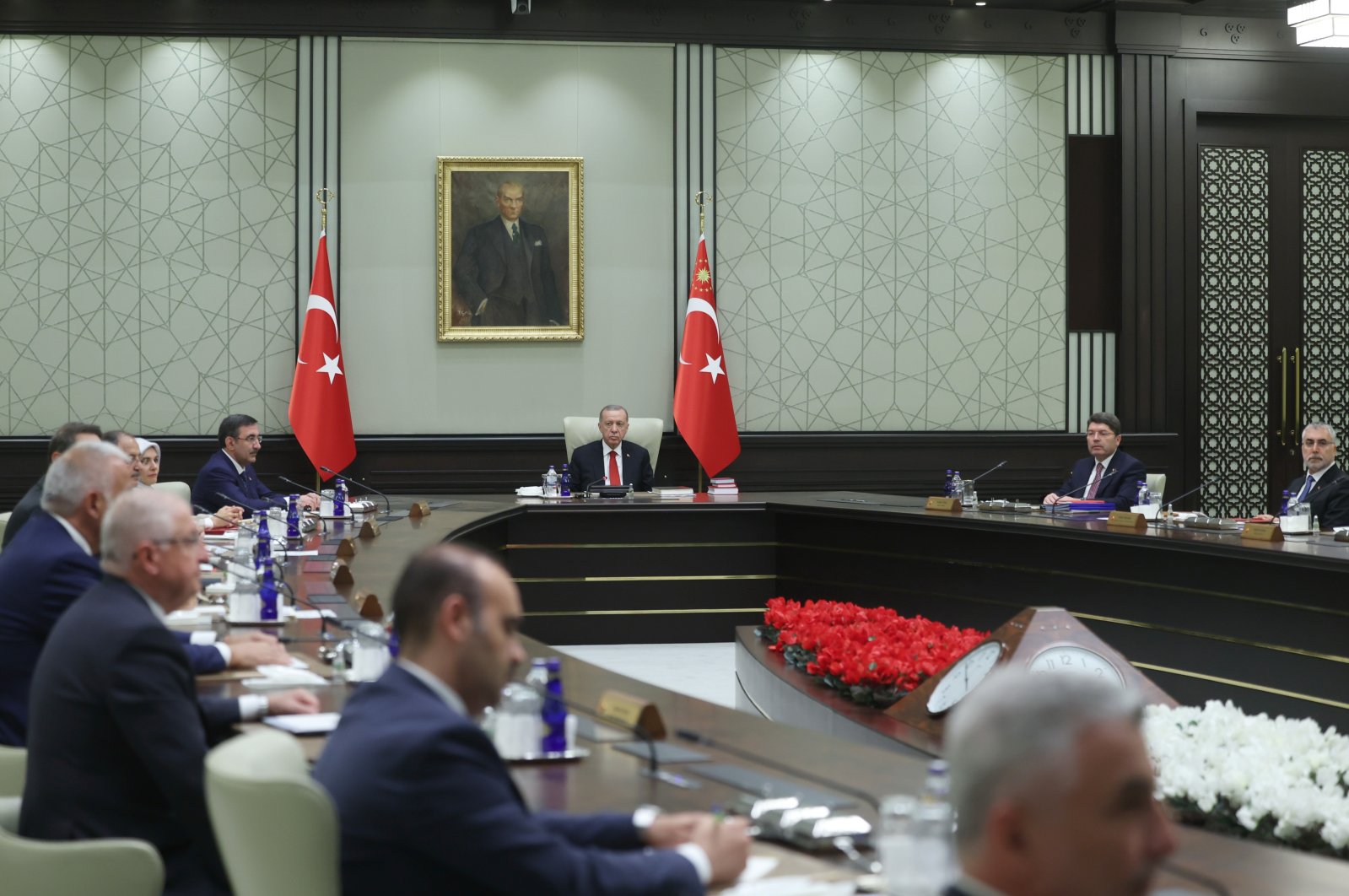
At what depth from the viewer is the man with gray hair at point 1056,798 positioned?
43.1 inches

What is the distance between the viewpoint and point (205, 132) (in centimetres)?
842

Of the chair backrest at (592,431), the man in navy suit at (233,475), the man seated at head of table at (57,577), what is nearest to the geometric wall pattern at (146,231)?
the man in navy suit at (233,475)

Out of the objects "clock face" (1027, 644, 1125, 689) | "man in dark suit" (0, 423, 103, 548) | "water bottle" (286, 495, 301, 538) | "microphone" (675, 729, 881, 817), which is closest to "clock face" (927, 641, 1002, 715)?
"clock face" (1027, 644, 1125, 689)

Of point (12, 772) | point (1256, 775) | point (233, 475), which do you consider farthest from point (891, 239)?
point (12, 772)

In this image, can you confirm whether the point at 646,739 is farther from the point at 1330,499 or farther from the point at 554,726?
the point at 1330,499

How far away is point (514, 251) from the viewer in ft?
28.4

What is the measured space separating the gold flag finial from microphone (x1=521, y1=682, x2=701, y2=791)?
251 inches

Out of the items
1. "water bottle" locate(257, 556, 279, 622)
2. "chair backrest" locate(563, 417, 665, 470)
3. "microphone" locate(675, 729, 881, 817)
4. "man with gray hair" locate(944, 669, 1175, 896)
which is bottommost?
"microphone" locate(675, 729, 881, 817)

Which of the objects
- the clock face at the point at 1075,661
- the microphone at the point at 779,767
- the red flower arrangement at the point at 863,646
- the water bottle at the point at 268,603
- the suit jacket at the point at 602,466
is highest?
the suit jacket at the point at 602,466

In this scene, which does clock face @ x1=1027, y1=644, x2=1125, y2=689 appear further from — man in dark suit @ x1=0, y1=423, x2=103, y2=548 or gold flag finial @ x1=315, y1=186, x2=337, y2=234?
gold flag finial @ x1=315, y1=186, x2=337, y2=234

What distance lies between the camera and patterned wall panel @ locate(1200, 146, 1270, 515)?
29.8ft

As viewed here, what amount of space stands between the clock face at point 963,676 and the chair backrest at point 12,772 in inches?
79.5

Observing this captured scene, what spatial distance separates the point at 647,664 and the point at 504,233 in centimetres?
330

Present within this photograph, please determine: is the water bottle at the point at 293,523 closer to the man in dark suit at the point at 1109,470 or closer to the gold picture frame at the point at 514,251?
the gold picture frame at the point at 514,251
